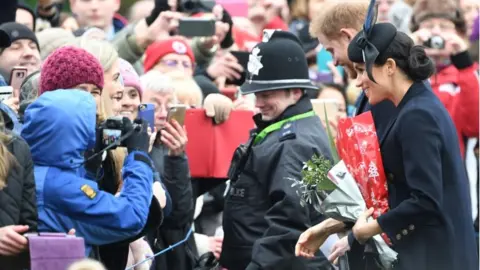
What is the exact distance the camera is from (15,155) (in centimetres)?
596

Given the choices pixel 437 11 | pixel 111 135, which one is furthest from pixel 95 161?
pixel 437 11

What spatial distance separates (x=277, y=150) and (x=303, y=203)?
2.44ft

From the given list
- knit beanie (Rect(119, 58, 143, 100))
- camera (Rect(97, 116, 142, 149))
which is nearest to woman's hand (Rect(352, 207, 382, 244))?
camera (Rect(97, 116, 142, 149))

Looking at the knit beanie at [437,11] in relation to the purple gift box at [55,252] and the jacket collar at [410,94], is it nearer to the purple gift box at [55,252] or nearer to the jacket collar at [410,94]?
the jacket collar at [410,94]

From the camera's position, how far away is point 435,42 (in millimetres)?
11211

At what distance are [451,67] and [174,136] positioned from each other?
12.7 feet

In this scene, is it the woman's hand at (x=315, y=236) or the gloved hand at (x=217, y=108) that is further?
the gloved hand at (x=217, y=108)

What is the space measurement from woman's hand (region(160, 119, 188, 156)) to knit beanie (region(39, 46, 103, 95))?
50.6 inches

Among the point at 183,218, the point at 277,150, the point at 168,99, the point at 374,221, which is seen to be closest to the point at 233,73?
the point at 168,99

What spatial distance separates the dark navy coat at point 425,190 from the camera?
595 cm

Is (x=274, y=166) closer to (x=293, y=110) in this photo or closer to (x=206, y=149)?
(x=293, y=110)

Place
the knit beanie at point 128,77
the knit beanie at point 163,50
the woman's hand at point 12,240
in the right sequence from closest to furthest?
the woman's hand at point 12,240
the knit beanie at point 128,77
the knit beanie at point 163,50

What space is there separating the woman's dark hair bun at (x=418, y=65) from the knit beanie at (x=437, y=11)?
566cm

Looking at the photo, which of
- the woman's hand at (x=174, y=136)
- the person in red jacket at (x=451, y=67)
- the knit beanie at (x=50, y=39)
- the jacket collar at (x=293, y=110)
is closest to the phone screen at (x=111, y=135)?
the jacket collar at (x=293, y=110)
